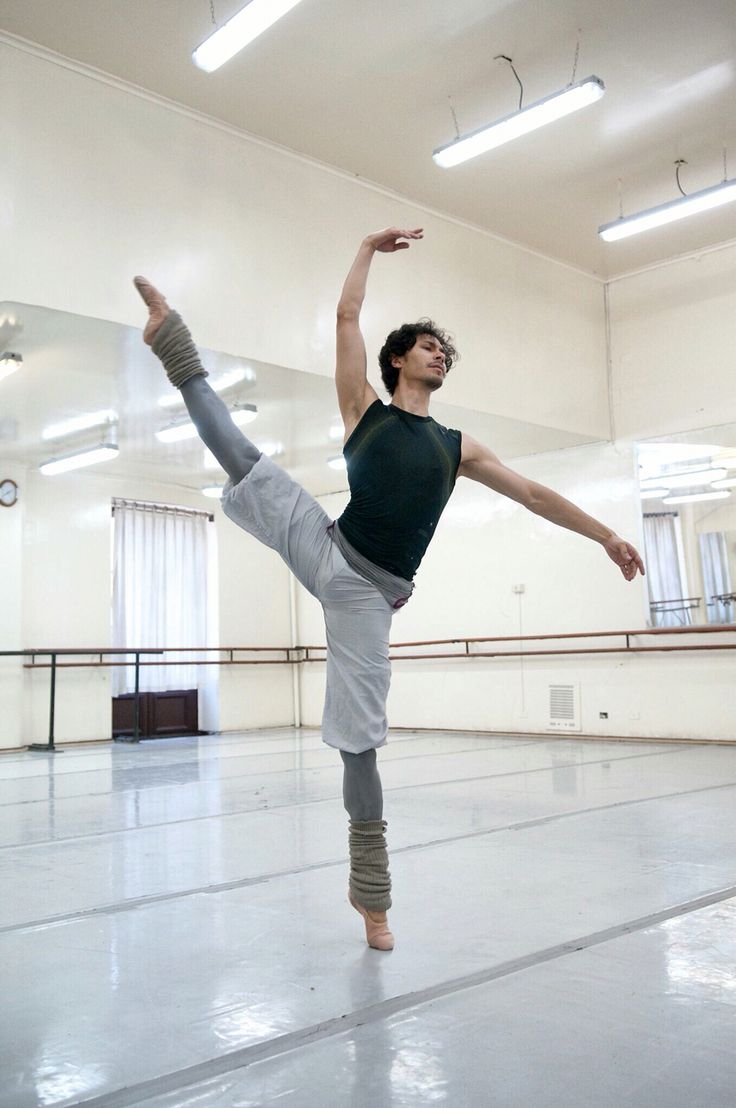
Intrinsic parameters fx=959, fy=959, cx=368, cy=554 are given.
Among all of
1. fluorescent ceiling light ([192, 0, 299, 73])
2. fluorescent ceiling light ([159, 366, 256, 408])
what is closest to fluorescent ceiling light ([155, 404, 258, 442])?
fluorescent ceiling light ([159, 366, 256, 408])

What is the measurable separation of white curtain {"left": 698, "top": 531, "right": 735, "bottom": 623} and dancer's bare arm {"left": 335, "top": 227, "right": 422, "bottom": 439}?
236 inches

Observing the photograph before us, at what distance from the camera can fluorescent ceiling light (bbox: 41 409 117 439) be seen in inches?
311

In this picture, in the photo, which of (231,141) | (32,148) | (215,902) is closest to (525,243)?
(231,141)

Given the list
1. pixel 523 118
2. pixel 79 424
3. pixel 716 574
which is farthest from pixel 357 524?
pixel 79 424

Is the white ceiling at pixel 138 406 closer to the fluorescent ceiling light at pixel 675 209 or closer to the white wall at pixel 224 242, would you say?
the white wall at pixel 224 242

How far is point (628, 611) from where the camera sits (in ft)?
27.6

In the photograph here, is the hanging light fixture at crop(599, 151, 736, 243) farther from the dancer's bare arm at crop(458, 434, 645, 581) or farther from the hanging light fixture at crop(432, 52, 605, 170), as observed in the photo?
the dancer's bare arm at crop(458, 434, 645, 581)

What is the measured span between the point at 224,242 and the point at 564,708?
5191 mm

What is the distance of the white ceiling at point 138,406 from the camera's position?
5660 mm

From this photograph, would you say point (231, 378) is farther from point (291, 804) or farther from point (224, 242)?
point (291, 804)

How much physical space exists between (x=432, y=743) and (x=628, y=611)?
2.07 meters

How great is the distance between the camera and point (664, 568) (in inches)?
317

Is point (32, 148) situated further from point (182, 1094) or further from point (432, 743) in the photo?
point (432, 743)

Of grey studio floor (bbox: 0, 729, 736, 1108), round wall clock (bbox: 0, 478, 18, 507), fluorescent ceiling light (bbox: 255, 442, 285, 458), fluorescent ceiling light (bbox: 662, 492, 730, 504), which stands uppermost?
fluorescent ceiling light (bbox: 255, 442, 285, 458)
